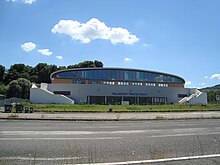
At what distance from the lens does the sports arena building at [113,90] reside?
7531 centimetres

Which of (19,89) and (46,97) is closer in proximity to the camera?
(46,97)

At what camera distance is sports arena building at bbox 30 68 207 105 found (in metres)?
75.3

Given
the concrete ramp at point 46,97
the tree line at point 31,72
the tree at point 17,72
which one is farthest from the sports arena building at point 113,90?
the tree at point 17,72

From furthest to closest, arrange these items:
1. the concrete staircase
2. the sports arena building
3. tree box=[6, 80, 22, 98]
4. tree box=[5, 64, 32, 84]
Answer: tree box=[5, 64, 32, 84] < tree box=[6, 80, 22, 98] < the concrete staircase < the sports arena building

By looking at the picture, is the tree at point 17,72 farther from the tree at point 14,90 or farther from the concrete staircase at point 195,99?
the concrete staircase at point 195,99

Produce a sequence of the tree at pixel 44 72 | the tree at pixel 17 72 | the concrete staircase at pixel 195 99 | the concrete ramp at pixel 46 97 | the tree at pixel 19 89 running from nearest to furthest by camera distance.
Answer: the concrete ramp at pixel 46 97, the concrete staircase at pixel 195 99, the tree at pixel 19 89, the tree at pixel 17 72, the tree at pixel 44 72

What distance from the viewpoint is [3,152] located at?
24.1 ft

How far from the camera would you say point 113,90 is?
77000 millimetres

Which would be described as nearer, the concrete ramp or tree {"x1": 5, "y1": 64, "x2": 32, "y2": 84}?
the concrete ramp

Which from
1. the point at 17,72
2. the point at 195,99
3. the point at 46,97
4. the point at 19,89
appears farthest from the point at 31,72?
the point at 195,99

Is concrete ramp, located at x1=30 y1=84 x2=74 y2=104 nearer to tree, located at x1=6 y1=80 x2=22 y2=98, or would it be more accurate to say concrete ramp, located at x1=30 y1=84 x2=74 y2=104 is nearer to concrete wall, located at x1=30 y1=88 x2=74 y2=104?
concrete wall, located at x1=30 y1=88 x2=74 y2=104

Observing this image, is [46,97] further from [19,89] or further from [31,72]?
[31,72]

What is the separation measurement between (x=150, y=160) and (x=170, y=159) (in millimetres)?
580

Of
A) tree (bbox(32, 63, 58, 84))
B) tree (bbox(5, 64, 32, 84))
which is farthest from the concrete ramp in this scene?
tree (bbox(32, 63, 58, 84))
